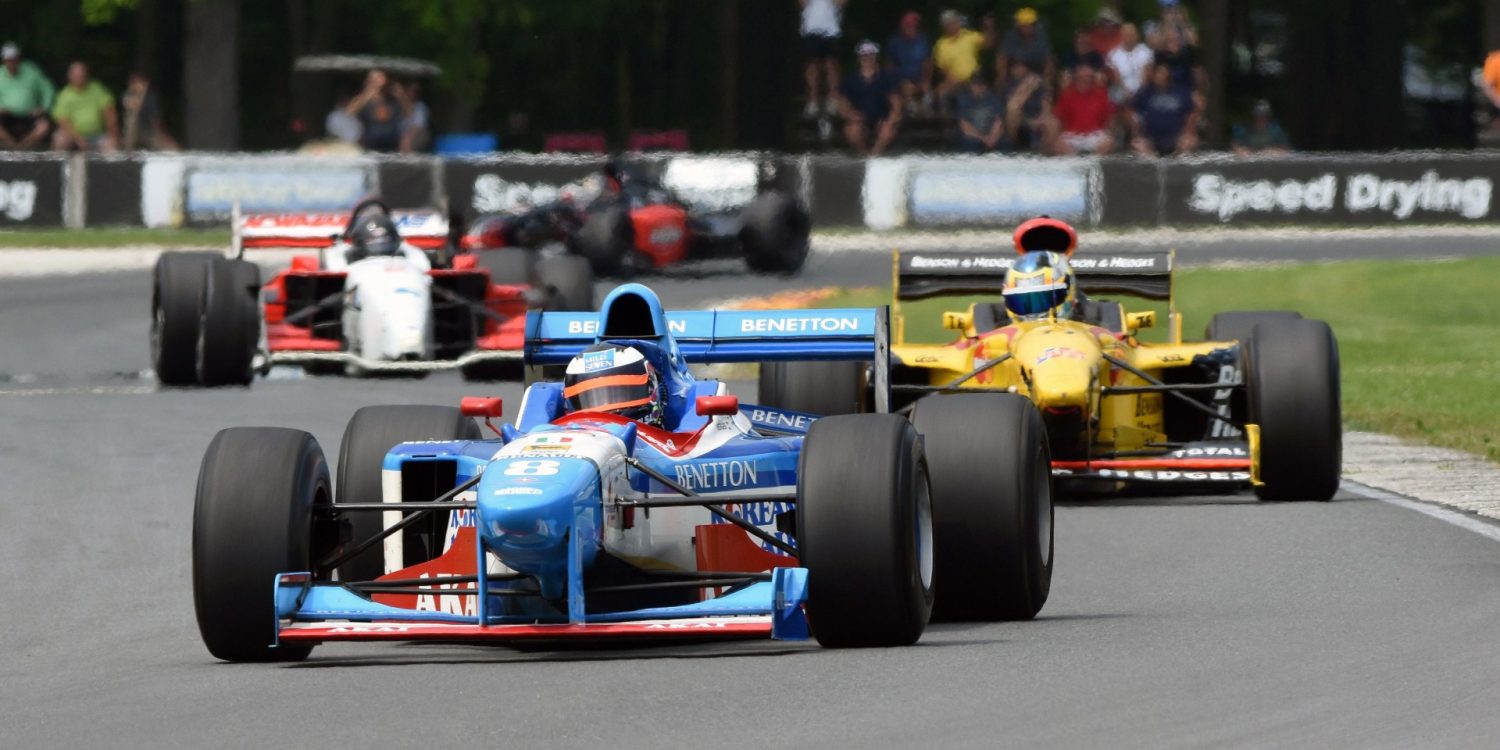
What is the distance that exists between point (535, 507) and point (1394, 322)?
17895mm

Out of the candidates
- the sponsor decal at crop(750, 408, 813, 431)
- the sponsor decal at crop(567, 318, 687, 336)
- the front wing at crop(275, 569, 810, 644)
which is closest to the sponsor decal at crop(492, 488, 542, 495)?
the front wing at crop(275, 569, 810, 644)

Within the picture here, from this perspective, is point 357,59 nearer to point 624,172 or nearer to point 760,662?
point 624,172

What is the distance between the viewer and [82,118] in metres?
33.8

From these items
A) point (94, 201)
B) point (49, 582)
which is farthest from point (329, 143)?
point (49, 582)

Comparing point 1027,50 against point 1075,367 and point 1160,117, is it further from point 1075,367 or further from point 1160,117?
point 1075,367

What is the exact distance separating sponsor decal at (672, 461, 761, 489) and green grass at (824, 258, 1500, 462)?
7729 millimetres

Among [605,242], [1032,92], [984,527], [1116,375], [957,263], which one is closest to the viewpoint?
[984,527]

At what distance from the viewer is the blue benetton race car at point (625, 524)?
8.51 m

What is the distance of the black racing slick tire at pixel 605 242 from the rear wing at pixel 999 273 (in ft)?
37.2

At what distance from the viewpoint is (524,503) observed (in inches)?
328

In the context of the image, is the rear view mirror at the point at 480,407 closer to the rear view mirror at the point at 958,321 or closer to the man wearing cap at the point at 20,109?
the rear view mirror at the point at 958,321

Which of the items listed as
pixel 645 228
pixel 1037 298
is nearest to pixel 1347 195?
pixel 645 228

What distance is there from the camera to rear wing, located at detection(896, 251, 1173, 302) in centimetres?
1538

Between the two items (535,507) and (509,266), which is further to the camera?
(509,266)
